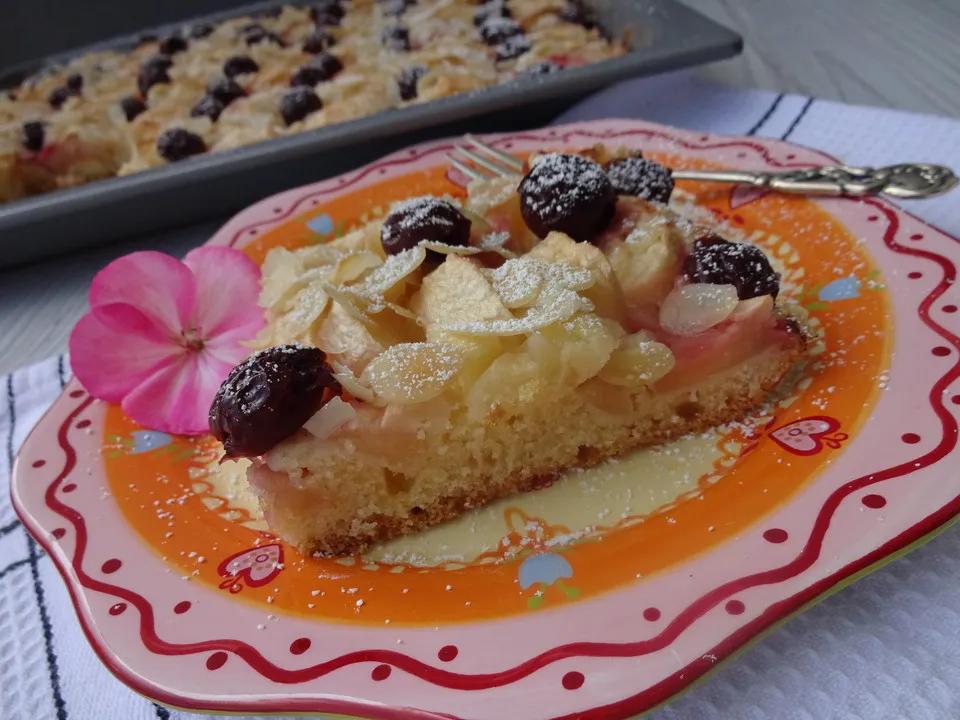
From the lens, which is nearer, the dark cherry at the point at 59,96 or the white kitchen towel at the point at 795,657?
the white kitchen towel at the point at 795,657

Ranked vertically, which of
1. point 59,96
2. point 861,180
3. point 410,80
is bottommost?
point 59,96

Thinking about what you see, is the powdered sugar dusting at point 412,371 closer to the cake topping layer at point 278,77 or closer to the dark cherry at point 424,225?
the dark cherry at point 424,225

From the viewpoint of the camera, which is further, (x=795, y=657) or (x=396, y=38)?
(x=396, y=38)

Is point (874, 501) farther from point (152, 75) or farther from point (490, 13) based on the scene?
point (152, 75)

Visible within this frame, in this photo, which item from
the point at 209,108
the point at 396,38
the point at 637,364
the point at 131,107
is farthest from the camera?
the point at 396,38

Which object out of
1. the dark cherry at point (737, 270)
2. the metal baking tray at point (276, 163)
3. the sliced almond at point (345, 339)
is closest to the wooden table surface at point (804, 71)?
the metal baking tray at point (276, 163)

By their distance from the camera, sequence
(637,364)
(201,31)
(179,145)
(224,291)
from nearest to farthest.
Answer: (637,364) → (224,291) → (179,145) → (201,31)

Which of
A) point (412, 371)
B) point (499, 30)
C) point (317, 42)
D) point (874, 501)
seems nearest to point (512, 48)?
point (499, 30)
